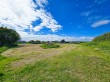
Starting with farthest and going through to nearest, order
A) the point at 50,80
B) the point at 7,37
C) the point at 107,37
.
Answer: the point at 107,37
the point at 7,37
the point at 50,80

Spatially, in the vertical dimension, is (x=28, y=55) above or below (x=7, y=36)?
below

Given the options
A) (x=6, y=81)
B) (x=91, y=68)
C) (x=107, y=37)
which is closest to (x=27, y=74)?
(x=6, y=81)

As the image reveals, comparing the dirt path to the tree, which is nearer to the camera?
the dirt path

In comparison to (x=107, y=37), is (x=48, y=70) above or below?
below

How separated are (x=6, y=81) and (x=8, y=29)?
4481 cm

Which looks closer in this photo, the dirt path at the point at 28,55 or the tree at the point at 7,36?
the dirt path at the point at 28,55

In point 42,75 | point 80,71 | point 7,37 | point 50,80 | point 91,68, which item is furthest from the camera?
point 7,37

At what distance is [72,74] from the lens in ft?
52.0

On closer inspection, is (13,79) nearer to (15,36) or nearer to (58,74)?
(58,74)

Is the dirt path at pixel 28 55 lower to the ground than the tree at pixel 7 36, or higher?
lower

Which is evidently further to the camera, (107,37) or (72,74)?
(107,37)

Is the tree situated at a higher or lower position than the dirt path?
higher

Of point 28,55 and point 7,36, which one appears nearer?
point 28,55

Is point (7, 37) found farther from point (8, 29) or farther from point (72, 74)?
point (72, 74)
